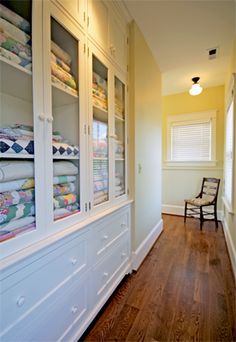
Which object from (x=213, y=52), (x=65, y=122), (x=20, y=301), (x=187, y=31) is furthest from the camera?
(x=213, y=52)

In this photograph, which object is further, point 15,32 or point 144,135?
point 144,135

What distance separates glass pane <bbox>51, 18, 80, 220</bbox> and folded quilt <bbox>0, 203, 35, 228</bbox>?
0.18 metres

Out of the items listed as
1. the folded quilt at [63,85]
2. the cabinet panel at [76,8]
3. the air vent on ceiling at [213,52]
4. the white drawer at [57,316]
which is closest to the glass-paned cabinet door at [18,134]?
the folded quilt at [63,85]

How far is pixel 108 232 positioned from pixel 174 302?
2.82 ft

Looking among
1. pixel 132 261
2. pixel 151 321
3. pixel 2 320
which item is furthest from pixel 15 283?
pixel 132 261

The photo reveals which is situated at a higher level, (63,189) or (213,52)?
(213,52)

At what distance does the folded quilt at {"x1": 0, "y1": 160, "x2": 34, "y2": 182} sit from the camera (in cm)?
91

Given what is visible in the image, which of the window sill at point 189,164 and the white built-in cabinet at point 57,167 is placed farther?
the window sill at point 189,164

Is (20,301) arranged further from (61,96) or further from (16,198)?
(61,96)

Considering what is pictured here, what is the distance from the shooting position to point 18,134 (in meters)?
0.97

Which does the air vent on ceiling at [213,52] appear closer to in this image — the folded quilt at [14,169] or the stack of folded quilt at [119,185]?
the stack of folded quilt at [119,185]

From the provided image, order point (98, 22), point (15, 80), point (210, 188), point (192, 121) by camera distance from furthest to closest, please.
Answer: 1. point (192, 121)
2. point (210, 188)
3. point (98, 22)
4. point (15, 80)

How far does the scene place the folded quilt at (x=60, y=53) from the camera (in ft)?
3.91

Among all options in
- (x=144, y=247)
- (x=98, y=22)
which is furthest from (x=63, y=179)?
(x=144, y=247)
